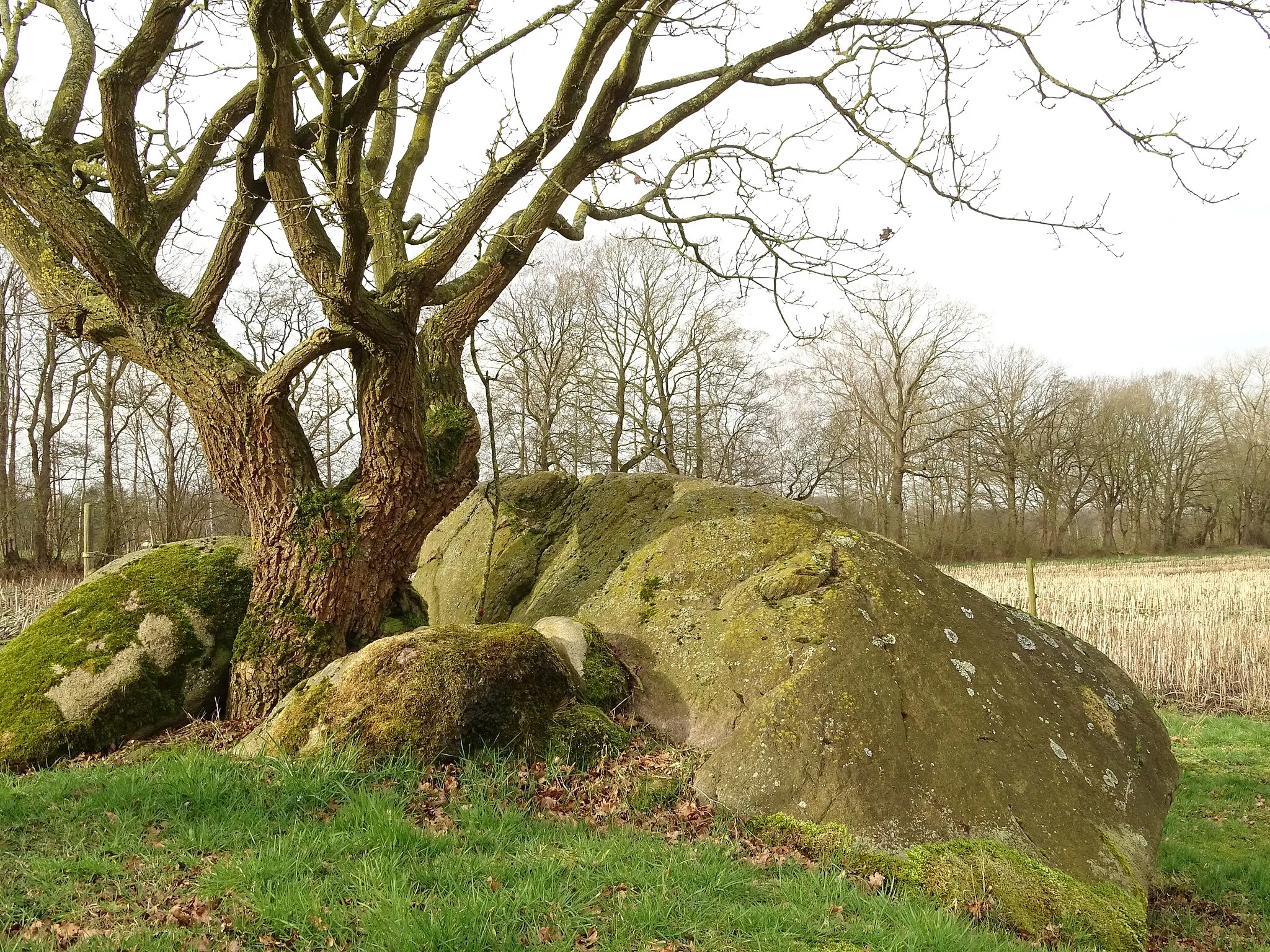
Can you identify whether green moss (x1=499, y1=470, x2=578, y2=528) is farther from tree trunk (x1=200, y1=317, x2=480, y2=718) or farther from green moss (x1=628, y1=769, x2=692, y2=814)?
green moss (x1=628, y1=769, x2=692, y2=814)

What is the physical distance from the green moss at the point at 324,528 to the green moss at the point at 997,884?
363 centimetres

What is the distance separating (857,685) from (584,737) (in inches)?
67.9

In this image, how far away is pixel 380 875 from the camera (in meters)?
3.20

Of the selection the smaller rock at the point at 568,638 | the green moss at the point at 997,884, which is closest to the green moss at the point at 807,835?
the green moss at the point at 997,884

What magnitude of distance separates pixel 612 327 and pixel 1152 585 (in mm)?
17610

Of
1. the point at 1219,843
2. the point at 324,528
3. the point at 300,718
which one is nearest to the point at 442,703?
the point at 300,718

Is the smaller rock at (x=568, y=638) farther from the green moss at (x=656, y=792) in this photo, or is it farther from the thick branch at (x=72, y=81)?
the thick branch at (x=72, y=81)

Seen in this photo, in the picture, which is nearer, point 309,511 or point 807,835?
point 807,835

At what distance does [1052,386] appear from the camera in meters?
40.2

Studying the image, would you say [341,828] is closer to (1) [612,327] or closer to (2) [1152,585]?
(2) [1152,585]

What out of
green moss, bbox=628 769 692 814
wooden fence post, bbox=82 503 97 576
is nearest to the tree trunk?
green moss, bbox=628 769 692 814

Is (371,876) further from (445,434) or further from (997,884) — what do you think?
(445,434)

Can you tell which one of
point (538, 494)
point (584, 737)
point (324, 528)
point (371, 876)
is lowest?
point (371, 876)

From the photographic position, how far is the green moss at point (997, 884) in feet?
12.7
